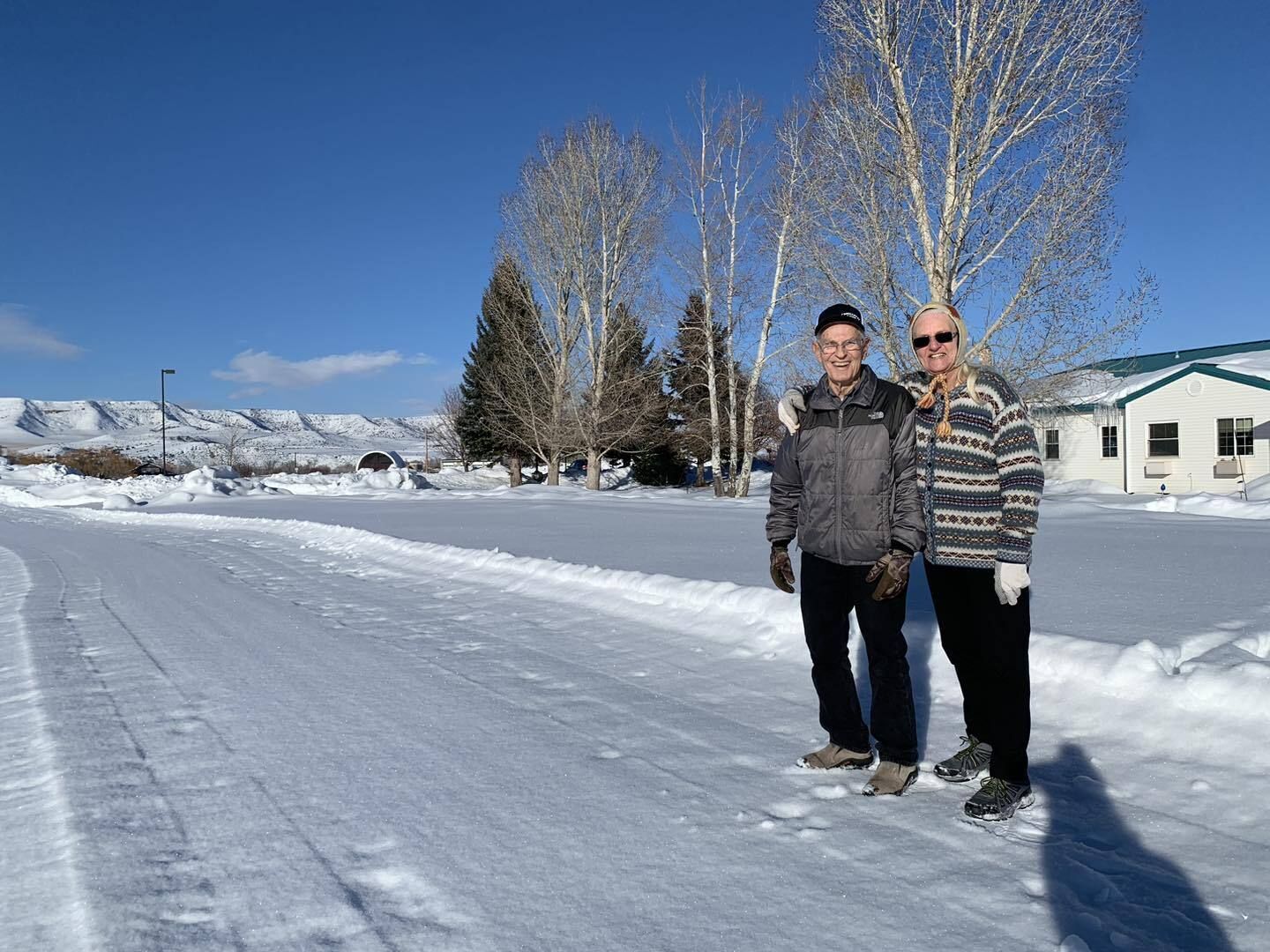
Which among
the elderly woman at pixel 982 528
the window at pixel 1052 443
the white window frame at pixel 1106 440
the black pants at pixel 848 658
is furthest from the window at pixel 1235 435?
the black pants at pixel 848 658

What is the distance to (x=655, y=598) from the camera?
680 centimetres

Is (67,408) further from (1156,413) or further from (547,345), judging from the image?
(1156,413)

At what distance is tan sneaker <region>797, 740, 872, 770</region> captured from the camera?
3.28 meters

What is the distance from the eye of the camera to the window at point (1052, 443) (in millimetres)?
28641

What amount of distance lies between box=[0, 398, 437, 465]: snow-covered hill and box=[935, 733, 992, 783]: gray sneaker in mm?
105699

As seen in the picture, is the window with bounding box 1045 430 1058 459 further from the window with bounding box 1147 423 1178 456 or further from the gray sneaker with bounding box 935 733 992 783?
the gray sneaker with bounding box 935 733 992 783

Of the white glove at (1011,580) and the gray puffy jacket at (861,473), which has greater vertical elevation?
the gray puffy jacket at (861,473)

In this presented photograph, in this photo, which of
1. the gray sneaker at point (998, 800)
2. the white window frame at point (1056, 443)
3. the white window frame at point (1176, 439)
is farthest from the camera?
the white window frame at point (1056, 443)

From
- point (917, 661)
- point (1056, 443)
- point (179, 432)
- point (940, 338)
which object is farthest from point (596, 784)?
point (179, 432)

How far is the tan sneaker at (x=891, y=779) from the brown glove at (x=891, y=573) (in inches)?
25.9

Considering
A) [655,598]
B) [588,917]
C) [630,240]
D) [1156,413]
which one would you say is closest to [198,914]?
[588,917]

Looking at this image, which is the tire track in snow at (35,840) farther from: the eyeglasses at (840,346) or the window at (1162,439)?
the window at (1162,439)

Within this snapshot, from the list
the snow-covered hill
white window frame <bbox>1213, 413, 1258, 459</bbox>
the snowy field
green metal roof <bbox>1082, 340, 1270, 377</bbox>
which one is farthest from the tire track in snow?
the snow-covered hill

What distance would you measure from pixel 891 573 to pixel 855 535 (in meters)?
0.20
